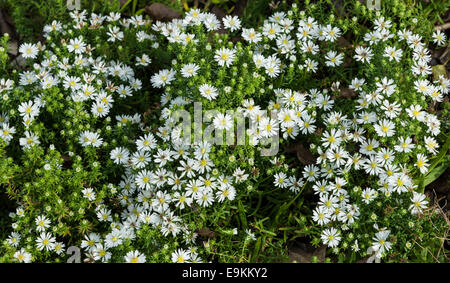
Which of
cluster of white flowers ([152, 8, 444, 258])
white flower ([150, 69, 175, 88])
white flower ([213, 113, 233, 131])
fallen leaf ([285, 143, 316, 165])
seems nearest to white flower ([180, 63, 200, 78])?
cluster of white flowers ([152, 8, 444, 258])

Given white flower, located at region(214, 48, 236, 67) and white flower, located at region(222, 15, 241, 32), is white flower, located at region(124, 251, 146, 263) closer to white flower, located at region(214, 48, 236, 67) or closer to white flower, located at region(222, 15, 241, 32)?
white flower, located at region(214, 48, 236, 67)

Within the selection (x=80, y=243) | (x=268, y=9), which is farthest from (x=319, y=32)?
(x=80, y=243)

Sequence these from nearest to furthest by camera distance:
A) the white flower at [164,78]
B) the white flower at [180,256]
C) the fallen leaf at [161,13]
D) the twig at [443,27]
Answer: the white flower at [180,256] < the white flower at [164,78] < the twig at [443,27] < the fallen leaf at [161,13]

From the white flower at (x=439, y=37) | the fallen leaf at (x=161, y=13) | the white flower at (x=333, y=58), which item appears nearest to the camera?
the white flower at (x=333, y=58)

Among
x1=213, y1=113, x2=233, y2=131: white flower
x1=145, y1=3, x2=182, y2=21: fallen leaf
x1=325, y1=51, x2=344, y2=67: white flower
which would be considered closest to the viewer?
x1=213, y1=113, x2=233, y2=131: white flower

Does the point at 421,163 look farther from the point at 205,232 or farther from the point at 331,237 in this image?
the point at 205,232

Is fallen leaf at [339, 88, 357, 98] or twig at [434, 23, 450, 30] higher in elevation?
twig at [434, 23, 450, 30]

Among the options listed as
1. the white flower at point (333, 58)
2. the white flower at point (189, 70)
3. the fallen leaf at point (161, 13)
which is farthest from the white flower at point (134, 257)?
the fallen leaf at point (161, 13)

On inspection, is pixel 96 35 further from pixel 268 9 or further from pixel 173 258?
pixel 173 258

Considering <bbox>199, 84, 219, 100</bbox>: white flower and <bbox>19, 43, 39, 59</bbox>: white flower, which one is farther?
<bbox>19, 43, 39, 59</bbox>: white flower

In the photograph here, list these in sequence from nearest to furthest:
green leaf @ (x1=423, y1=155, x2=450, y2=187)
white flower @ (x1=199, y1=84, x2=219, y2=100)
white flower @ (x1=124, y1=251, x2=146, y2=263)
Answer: white flower @ (x1=124, y1=251, x2=146, y2=263) → white flower @ (x1=199, y1=84, x2=219, y2=100) → green leaf @ (x1=423, y1=155, x2=450, y2=187)

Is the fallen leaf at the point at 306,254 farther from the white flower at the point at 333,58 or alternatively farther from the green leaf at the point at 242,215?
the white flower at the point at 333,58
